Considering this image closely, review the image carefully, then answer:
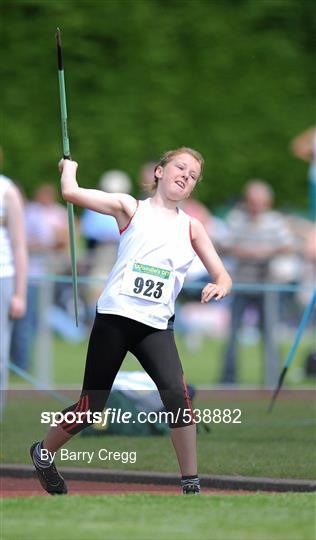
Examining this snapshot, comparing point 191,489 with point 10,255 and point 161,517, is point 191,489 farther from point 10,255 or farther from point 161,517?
point 10,255

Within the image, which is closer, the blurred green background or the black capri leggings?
the black capri leggings

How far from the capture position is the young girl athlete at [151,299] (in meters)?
7.63

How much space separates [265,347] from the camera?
1440 cm

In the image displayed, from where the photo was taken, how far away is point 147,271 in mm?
7621

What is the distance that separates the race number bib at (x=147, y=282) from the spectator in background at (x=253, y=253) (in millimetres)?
6700

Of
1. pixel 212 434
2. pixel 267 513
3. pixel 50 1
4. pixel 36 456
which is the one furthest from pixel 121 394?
pixel 50 1

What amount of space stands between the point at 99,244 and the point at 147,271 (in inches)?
313

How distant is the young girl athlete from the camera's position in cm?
763

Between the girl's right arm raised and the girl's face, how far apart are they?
0.20 meters

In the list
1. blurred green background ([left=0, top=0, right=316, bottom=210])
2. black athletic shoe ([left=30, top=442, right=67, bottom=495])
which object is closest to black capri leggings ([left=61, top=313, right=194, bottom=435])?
black athletic shoe ([left=30, top=442, right=67, bottom=495])

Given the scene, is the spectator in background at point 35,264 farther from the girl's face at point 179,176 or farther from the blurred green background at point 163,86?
the girl's face at point 179,176

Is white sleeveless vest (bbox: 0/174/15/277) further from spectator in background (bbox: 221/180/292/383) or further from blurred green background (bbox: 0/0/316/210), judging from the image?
blurred green background (bbox: 0/0/316/210)

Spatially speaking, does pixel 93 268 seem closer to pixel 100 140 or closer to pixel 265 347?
pixel 265 347

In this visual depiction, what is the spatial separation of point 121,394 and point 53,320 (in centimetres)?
472
